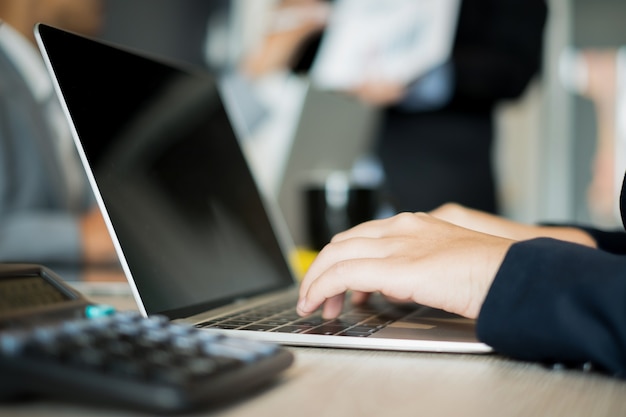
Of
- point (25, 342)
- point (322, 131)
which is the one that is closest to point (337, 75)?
point (322, 131)

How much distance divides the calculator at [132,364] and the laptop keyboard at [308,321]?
132 millimetres

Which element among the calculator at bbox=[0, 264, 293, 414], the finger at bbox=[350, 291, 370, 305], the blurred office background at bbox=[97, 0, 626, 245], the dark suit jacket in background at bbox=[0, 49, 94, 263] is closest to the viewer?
the calculator at bbox=[0, 264, 293, 414]

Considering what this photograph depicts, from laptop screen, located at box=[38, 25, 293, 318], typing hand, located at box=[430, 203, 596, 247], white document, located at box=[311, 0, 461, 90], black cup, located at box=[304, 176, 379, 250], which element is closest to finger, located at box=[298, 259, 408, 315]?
laptop screen, located at box=[38, 25, 293, 318]

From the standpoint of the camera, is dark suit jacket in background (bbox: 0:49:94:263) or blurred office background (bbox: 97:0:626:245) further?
blurred office background (bbox: 97:0:626:245)

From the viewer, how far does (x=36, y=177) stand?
149 centimetres

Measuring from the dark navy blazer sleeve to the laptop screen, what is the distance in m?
0.27

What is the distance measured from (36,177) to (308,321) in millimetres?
1107

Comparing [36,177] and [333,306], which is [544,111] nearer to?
[36,177]

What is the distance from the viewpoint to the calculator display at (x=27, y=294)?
0.43m

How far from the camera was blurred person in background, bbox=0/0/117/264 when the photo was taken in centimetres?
122

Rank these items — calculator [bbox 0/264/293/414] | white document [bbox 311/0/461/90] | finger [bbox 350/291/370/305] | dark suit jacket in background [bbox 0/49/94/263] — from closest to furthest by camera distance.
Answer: calculator [bbox 0/264/293/414] → finger [bbox 350/291/370/305] → dark suit jacket in background [bbox 0/49/94/263] → white document [bbox 311/0/461/90]

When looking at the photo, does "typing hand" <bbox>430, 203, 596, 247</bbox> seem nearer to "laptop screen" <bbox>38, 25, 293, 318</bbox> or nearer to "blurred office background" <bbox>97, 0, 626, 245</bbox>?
"laptop screen" <bbox>38, 25, 293, 318</bbox>

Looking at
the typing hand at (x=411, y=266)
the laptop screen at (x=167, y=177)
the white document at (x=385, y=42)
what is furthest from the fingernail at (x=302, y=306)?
the white document at (x=385, y=42)

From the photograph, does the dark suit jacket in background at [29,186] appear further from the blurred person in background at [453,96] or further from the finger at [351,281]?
the finger at [351,281]
